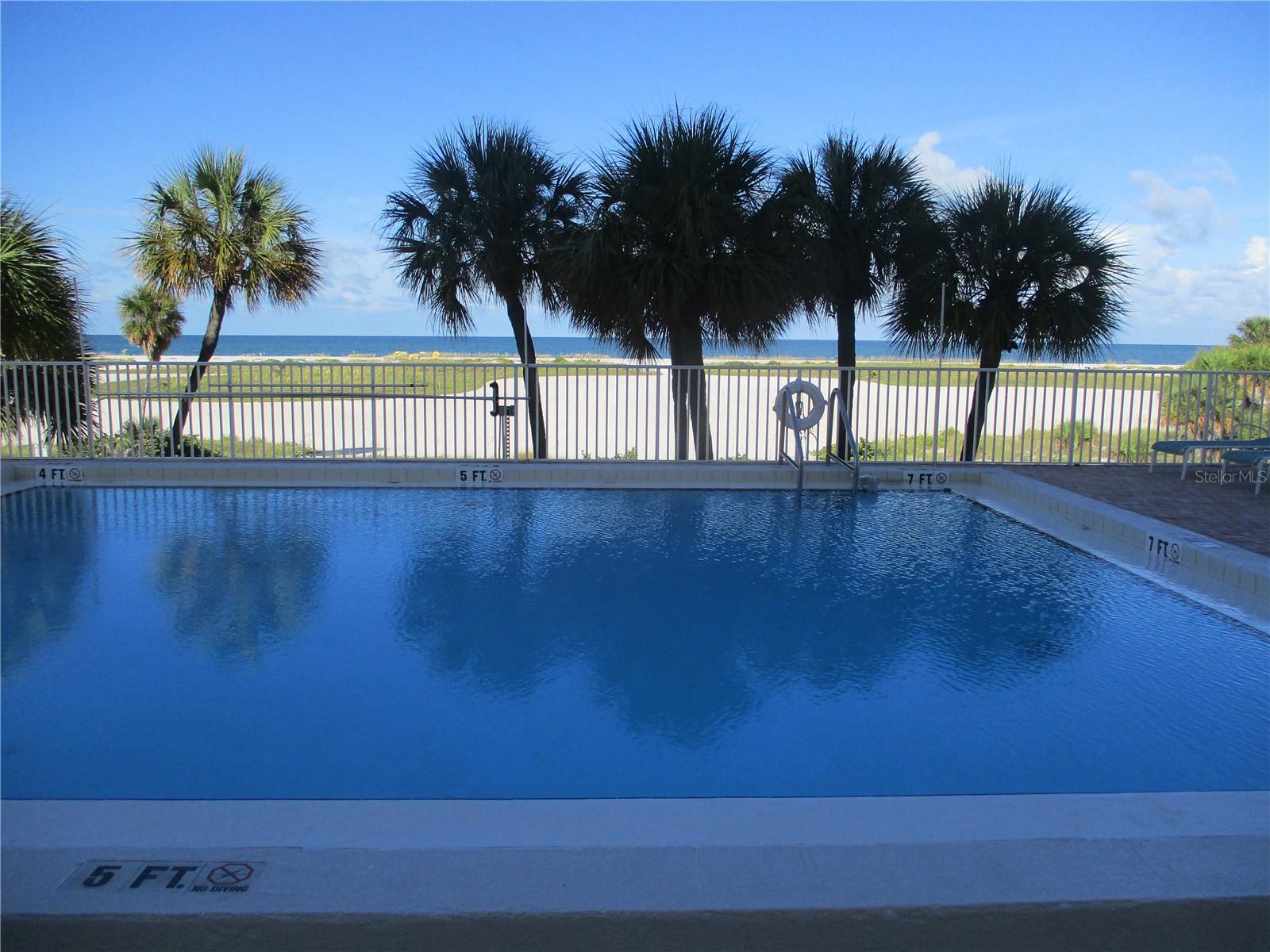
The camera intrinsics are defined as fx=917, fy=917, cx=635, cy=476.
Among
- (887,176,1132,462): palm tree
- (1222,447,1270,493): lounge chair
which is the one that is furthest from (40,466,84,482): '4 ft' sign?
(1222,447,1270,493): lounge chair

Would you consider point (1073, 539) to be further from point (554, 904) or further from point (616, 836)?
point (554, 904)

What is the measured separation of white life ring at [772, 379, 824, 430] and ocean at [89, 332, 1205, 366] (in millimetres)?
46835

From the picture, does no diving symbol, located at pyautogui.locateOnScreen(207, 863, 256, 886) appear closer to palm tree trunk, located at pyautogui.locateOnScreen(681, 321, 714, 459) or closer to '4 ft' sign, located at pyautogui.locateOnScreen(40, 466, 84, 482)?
palm tree trunk, located at pyautogui.locateOnScreen(681, 321, 714, 459)

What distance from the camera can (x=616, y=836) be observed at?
2.75m

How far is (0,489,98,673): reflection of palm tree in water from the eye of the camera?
483 centimetres

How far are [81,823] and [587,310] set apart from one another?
9.37 m

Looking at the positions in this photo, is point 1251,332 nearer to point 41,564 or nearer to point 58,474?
point 58,474

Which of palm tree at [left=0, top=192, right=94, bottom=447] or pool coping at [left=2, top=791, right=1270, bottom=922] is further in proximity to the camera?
palm tree at [left=0, top=192, right=94, bottom=447]

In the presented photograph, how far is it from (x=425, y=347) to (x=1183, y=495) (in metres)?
66.4

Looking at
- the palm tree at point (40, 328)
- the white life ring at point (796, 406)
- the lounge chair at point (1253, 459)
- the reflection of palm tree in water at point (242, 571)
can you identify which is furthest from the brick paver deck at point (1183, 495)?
the palm tree at point (40, 328)

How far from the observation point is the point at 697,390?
10469 mm

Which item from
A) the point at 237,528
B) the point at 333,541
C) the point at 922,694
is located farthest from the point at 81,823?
the point at 237,528

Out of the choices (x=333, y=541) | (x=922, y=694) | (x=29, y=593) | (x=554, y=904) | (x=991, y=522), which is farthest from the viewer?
(x=991, y=522)

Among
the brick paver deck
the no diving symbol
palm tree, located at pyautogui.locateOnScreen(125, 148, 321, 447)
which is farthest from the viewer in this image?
palm tree, located at pyautogui.locateOnScreen(125, 148, 321, 447)
